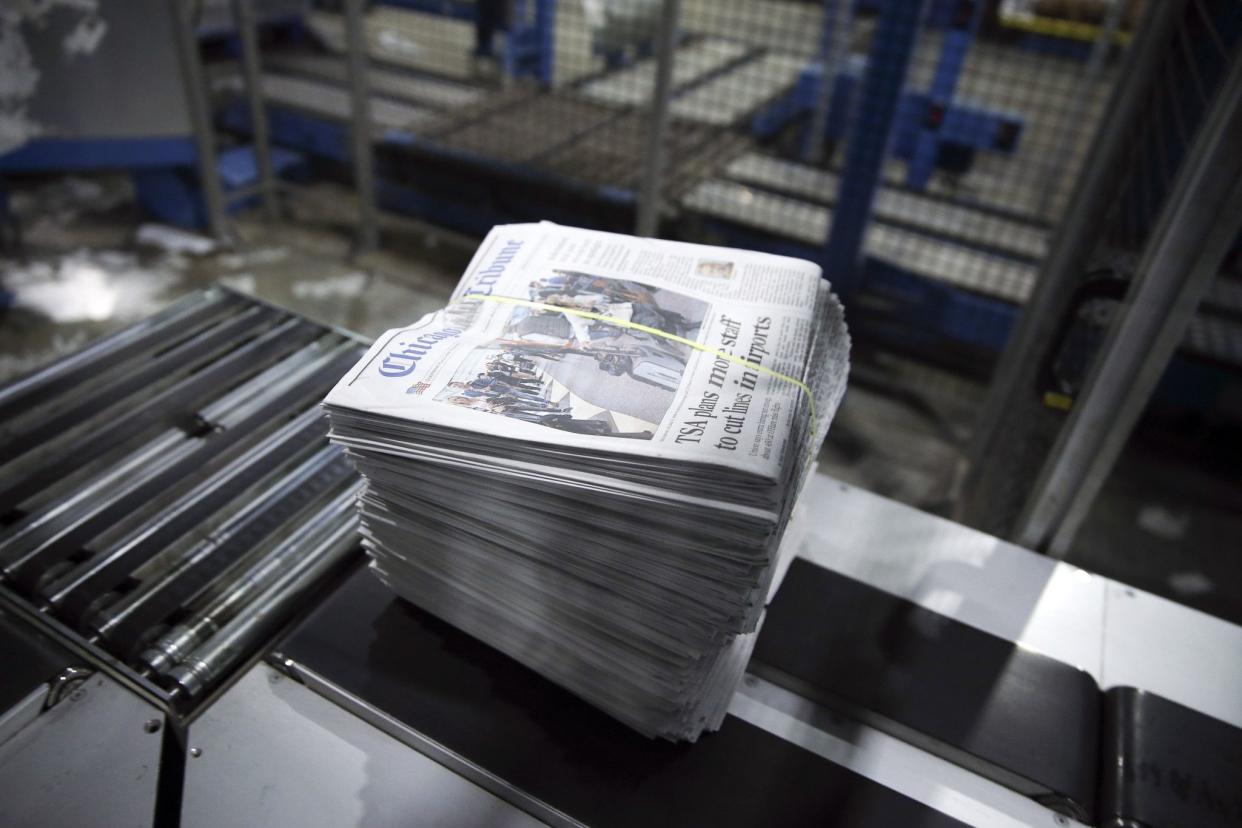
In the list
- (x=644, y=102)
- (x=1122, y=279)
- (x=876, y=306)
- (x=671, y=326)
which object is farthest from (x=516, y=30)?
(x=671, y=326)

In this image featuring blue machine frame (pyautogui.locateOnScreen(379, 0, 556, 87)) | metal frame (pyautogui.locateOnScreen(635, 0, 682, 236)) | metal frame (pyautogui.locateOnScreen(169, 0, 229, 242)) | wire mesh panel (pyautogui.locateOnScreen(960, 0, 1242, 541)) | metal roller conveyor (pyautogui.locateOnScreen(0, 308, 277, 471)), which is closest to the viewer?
metal roller conveyor (pyautogui.locateOnScreen(0, 308, 277, 471))

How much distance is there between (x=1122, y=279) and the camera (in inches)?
53.0

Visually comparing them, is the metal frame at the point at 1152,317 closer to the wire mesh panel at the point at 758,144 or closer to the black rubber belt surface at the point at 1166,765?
the black rubber belt surface at the point at 1166,765

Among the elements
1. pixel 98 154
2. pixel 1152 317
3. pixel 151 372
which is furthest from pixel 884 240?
pixel 98 154

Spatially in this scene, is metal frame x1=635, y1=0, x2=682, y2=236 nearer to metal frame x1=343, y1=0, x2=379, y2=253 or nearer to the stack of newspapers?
metal frame x1=343, y1=0, x2=379, y2=253

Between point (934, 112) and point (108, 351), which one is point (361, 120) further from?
point (934, 112)

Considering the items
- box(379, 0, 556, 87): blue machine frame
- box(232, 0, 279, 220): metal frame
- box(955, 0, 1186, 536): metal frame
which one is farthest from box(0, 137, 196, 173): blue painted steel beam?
box(955, 0, 1186, 536): metal frame

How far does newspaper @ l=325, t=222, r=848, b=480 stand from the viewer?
0.69 m

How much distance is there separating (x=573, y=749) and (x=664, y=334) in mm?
424

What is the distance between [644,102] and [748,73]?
22.4 inches

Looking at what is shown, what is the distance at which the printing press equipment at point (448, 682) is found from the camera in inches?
28.9

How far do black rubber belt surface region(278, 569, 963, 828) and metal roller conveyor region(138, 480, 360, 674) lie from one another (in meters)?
0.08

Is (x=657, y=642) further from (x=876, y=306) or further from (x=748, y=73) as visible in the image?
(x=748, y=73)

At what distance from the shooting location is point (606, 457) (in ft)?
2.17
